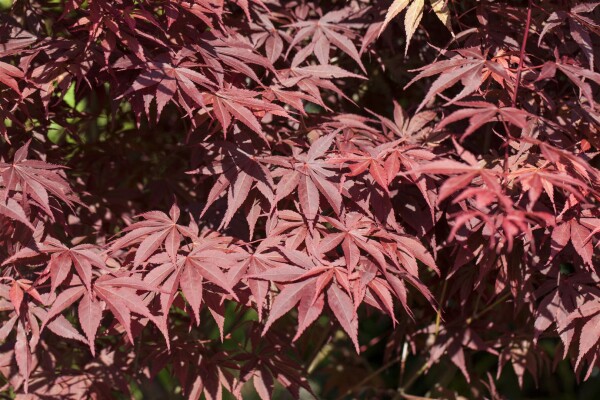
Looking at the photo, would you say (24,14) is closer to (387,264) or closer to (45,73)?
(45,73)

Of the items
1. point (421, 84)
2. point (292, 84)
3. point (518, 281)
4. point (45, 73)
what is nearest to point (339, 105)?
point (421, 84)

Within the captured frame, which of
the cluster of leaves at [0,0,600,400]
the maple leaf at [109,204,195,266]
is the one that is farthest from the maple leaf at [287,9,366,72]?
the maple leaf at [109,204,195,266]

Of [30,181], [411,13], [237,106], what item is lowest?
[30,181]

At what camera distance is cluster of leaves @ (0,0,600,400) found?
5.80 feet

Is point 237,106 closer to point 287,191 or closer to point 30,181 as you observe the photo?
point 287,191

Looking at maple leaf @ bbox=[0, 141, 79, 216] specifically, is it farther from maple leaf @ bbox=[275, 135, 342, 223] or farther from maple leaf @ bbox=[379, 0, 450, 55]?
maple leaf @ bbox=[379, 0, 450, 55]

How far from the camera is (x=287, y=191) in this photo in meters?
1.89

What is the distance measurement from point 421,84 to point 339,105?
31 cm

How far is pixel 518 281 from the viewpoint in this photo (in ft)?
7.23

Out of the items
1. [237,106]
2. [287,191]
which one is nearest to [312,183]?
[287,191]

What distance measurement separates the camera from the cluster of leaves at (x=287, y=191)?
5.80 feet

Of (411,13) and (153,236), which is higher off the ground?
(411,13)

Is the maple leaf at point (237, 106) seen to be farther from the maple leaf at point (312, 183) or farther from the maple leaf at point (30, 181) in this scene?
the maple leaf at point (30, 181)

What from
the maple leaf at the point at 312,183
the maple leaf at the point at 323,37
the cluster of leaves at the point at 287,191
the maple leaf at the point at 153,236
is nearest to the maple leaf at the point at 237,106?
the cluster of leaves at the point at 287,191
